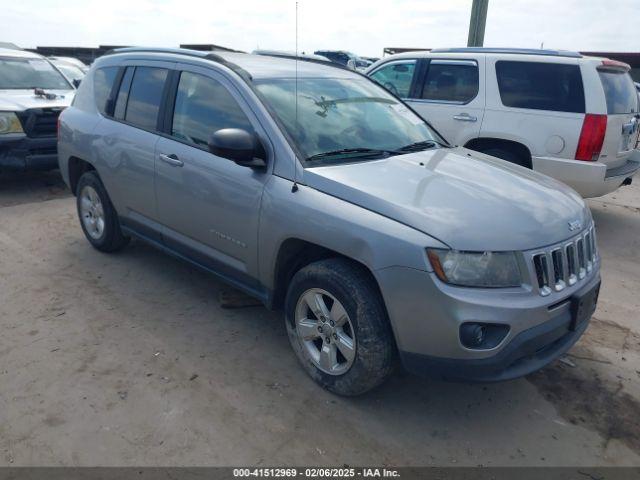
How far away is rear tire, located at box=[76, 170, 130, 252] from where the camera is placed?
15.4ft

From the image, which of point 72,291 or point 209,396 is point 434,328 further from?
point 72,291

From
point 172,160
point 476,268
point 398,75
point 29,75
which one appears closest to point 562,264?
point 476,268

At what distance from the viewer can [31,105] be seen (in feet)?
22.8

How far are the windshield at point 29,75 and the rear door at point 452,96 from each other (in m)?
5.67

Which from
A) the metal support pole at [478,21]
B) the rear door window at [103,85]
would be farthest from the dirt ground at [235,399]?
the metal support pole at [478,21]

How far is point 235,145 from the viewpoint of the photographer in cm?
298

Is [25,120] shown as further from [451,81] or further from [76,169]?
[451,81]

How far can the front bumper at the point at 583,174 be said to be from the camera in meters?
5.53

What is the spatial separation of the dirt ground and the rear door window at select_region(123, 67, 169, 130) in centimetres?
138

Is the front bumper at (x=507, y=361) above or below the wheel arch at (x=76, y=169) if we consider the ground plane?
below

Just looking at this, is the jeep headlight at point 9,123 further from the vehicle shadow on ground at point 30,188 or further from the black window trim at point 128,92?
the black window trim at point 128,92

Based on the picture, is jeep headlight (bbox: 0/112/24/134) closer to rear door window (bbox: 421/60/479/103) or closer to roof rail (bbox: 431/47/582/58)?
rear door window (bbox: 421/60/479/103)

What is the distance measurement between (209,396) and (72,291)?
193 centimetres

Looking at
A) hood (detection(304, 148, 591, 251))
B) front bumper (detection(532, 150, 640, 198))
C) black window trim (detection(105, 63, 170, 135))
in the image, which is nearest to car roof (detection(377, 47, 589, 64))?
front bumper (detection(532, 150, 640, 198))
